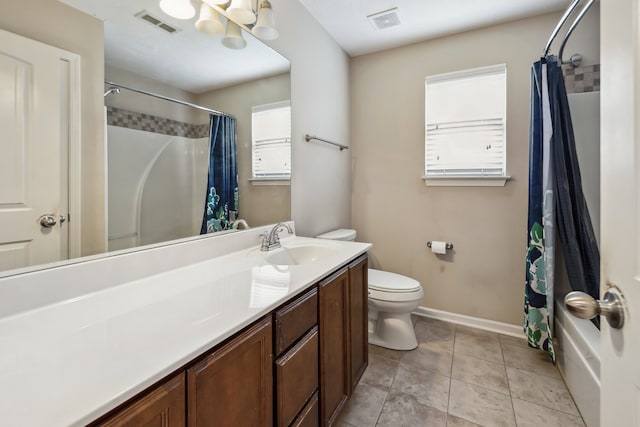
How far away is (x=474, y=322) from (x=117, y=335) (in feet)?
8.12

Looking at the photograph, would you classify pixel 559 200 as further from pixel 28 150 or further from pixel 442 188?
pixel 28 150

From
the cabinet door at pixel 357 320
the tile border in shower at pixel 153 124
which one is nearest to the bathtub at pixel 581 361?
the cabinet door at pixel 357 320

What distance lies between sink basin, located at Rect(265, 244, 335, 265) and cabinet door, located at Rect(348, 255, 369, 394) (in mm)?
175

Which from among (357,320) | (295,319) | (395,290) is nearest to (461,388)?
(395,290)

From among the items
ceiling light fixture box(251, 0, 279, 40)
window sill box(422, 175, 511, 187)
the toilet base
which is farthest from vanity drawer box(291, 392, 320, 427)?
window sill box(422, 175, 511, 187)

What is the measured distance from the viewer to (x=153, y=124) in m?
1.12

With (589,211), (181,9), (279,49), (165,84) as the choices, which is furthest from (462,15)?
(165,84)

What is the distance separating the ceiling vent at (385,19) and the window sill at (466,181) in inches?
46.3

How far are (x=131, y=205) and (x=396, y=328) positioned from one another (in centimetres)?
178

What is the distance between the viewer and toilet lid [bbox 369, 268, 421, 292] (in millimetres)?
1936

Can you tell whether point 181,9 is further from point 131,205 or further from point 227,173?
point 131,205

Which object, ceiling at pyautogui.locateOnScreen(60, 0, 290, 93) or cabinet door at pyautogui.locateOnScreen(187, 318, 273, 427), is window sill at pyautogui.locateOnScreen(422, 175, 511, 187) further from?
cabinet door at pyautogui.locateOnScreen(187, 318, 273, 427)

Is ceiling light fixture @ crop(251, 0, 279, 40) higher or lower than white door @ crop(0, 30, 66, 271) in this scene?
higher

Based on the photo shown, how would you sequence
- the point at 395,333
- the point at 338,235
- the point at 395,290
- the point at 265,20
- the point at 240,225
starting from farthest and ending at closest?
the point at 338,235 → the point at 395,333 → the point at 395,290 → the point at 240,225 → the point at 265,20
